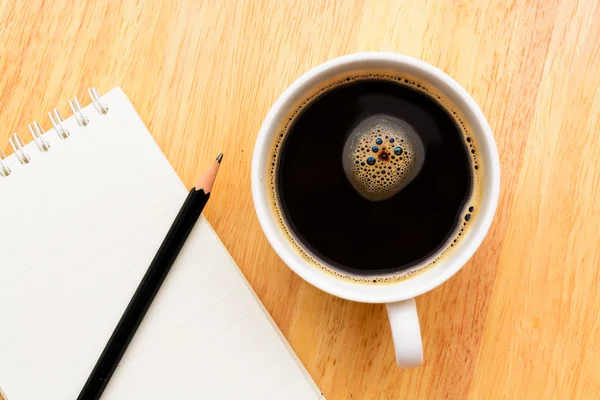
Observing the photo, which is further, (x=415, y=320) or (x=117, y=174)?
(x=117, y=174)

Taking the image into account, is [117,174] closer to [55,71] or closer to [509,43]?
[55,71]

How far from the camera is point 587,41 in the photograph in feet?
1.91

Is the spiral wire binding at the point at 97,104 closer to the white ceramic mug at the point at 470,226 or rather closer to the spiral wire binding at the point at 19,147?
the spiral wire binding at the point at 19,147

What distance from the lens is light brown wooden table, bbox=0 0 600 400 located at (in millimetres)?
582

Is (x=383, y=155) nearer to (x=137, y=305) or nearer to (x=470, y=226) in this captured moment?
(x=470, y=226)

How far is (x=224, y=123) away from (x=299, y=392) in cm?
28

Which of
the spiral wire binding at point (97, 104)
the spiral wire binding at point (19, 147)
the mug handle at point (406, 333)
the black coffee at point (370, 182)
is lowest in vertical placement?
the mug handle at point (406, 333)

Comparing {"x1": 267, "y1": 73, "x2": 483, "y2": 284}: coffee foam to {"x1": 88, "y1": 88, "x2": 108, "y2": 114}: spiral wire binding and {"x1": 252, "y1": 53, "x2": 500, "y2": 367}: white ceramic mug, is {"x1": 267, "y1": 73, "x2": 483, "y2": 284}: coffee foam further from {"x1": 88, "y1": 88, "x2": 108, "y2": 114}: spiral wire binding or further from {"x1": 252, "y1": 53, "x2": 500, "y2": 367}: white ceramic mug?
{"x1": 88, "y1": 88, "x2": 108, "y2": 114}: spiral wire binding

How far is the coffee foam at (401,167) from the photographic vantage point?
513 mm

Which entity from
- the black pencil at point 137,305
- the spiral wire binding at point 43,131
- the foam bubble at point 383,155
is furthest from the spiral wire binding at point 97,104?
the foam bubble at point 383,155

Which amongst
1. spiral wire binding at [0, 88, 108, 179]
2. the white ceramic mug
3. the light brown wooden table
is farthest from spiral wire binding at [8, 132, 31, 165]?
the white ceramic mug

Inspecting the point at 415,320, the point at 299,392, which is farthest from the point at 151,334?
the point at 415,320

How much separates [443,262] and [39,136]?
414mm

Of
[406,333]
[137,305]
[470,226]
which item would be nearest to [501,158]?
[470,226]
